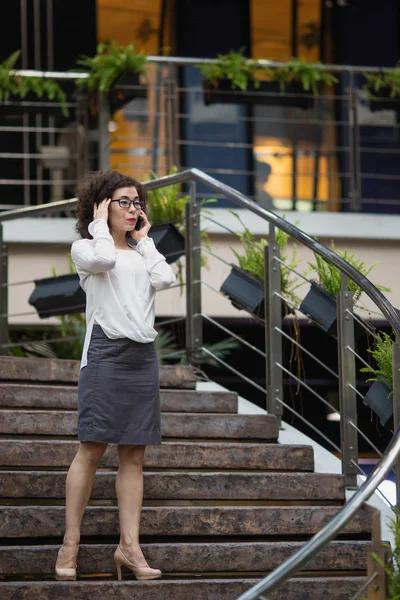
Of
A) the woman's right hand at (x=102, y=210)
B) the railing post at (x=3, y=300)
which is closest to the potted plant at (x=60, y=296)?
the railing post at (x=3, y=300)

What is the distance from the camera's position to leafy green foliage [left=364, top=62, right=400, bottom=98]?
916 centimetres

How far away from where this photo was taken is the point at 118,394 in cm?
415

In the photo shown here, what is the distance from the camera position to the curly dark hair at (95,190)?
14.3 ft

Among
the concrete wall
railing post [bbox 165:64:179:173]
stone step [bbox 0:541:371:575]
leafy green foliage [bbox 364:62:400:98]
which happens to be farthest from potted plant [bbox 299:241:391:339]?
leafy green foliage [bbox 364:62:400:98]

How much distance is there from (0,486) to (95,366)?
2.61ft

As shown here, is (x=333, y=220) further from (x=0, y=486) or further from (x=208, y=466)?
(x=0, y=486)

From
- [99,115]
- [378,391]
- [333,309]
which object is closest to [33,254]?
[99,115]

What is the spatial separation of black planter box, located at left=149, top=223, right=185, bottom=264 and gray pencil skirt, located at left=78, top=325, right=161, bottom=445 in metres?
2.00

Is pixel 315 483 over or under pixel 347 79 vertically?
under

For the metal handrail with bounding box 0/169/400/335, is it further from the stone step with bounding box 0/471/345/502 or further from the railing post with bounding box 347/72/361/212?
the railing post with bounding box 347/72/361/212

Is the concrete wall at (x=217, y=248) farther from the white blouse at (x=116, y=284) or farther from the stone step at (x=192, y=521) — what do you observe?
the white blouse at (x=116, y=284)

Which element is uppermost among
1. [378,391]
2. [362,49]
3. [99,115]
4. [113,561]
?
[362,49]

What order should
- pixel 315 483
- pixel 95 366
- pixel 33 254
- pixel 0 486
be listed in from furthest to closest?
1. pixel 33 254
2. pixel 315 483
3. pixel 0 486
4. pixel 95 366

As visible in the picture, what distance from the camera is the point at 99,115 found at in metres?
8.64
